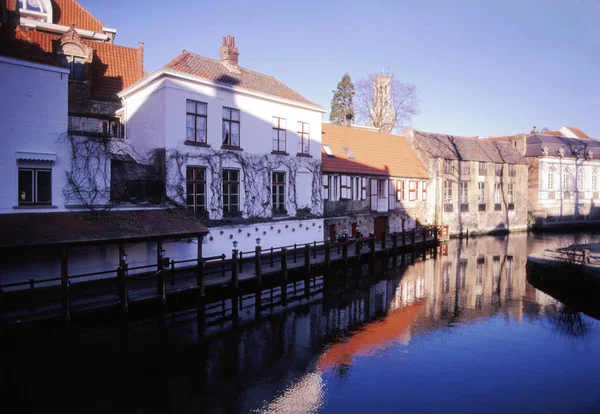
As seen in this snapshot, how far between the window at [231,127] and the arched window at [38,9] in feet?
51.4

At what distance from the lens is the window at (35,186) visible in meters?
13.4

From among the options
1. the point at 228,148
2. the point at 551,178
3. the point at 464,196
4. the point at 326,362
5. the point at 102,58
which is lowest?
the point at 326,362

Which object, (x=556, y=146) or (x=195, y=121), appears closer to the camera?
(x=195, y=121)

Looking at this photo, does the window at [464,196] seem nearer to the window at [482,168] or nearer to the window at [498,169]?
the window at [482,168]

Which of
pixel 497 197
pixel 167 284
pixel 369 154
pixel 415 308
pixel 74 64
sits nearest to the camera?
pixel 167 284

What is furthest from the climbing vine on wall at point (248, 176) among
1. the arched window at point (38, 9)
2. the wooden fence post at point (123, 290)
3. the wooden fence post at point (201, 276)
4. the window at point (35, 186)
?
the arched window at point (38, 9)

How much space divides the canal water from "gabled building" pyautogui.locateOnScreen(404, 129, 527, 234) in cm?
Answer: 1965

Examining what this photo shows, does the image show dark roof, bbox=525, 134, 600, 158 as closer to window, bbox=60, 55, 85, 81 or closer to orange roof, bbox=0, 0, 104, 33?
orange roof, bbox=0, 0, 104, 33

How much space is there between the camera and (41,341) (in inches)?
439

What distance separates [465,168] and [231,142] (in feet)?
82.6

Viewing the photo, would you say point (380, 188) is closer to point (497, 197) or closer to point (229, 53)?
point (229, 53)

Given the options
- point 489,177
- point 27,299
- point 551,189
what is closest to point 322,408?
point 27,299

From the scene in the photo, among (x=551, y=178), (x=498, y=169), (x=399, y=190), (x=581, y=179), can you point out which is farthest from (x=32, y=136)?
(x=581, y=179)

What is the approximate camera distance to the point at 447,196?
35.4m
